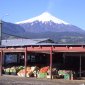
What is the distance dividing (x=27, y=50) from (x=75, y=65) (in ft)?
25.1

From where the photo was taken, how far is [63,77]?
144 feet

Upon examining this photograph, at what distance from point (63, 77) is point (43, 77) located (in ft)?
6.82

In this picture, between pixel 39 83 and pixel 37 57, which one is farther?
pixel 37 57

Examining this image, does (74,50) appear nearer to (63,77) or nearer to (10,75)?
(63,77)

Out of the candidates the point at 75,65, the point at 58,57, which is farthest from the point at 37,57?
the point at 75,65

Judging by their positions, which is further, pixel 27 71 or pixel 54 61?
pixel 54 61

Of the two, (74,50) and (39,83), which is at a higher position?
(74,50)

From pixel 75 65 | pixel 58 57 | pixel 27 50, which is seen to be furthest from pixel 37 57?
pixel 27 50

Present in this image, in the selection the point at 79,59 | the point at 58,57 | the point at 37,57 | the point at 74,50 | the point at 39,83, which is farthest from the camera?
the point at 37,57

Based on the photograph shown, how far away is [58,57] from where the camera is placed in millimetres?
53531

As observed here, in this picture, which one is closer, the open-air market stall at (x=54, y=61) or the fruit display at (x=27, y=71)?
the open-air market stall at (x=54, y=61)

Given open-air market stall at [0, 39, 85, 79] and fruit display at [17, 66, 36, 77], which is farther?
fruit display at [17, 66, 36, 77]

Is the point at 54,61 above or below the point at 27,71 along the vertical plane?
above

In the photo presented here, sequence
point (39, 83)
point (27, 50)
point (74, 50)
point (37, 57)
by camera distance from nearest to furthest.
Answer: point (39, 83)
point (74, 50)
point (27, 50)
point (37, 57)
